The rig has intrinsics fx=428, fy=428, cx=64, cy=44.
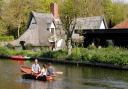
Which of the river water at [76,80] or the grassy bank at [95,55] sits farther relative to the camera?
the grassy bank at [95,55]

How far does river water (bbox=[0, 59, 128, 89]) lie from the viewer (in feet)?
131

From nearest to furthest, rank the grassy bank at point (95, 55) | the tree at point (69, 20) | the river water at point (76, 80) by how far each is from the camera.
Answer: the river water at point (76, 80)
the grassy bank at point (95, 55)
the tree at point (69, 20)

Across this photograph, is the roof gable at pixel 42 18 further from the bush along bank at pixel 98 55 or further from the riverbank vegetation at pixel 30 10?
the bush along bank at pixel 98 55

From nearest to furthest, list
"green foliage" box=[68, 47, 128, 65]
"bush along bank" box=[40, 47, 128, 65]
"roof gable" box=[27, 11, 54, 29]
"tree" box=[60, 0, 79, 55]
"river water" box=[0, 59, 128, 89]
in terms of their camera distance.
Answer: "river water" box=[0, 59, 128, 89] < "green foliage" box=[68, 47, 128, 65] < "bush along bank" box=[40, 47, 128, 65] < "tree" box=[60, 0, 79, 55] < "roof gable" box=[27, 11, 54, 29]

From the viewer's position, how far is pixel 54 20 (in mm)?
90125

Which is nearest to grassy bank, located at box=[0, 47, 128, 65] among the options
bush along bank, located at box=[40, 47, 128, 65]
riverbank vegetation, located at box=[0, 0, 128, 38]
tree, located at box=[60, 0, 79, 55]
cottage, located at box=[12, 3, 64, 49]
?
bush along bank, located at box=[40, 47, 128, 65]

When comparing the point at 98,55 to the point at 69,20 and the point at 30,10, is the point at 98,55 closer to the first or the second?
the point at 69,20

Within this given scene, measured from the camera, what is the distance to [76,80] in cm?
4453

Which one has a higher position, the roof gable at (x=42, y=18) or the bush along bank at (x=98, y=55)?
the roof gable at (x=42, y=18)

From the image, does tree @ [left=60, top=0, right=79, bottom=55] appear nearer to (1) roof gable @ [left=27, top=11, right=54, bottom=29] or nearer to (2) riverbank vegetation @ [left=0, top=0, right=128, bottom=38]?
(1) roof gable @ [left=27, top=11, right=54, bottom=29]

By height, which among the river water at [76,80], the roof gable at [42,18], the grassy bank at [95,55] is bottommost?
the river water at [76,80]

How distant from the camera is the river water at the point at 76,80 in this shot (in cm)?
4003

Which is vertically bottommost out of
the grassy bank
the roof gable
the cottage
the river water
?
the river water

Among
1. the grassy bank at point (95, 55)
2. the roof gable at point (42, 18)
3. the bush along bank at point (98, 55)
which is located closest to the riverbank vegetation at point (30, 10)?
the roof gable at point (42, 18)
